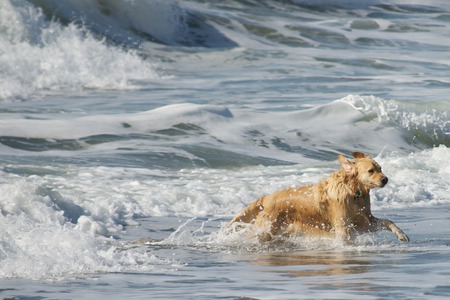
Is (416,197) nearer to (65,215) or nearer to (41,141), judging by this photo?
(65,215)

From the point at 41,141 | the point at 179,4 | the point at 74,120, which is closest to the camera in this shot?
the point at 41,141

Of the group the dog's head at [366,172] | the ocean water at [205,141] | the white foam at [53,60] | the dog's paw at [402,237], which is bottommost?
the white foam at [53,60]

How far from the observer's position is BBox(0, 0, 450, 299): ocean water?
306 inches

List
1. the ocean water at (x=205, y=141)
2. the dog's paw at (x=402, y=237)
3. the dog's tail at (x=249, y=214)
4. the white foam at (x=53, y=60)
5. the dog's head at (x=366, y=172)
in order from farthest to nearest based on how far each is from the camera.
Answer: the white foam at (x=53, y=60) → the dog's tail at (x=249, y=214) → the dog's head at (x=366, y=172) → the dog's paw at (x=402, y=237) → the ocean water at (x=205, y=141)

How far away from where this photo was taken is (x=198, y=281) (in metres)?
7.48

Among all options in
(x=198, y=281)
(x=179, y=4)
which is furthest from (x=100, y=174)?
(x=179, y=4)

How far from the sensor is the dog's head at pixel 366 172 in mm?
9297

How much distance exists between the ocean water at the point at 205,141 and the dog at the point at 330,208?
0.14 meters

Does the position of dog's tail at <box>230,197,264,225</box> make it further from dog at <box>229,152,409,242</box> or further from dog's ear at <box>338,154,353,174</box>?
dog's ear at <box>338,154,353,174</box>

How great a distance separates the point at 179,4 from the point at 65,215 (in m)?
25.5

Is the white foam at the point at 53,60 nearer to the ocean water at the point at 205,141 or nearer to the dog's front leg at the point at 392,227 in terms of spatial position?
the ocean water at the point at 205,141

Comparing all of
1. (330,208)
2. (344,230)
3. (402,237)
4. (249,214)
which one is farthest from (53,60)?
(402,237)

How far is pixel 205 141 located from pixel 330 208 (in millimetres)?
7632

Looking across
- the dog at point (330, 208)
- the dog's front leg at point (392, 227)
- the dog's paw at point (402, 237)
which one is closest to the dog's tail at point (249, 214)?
the dog at point (330, 208)
